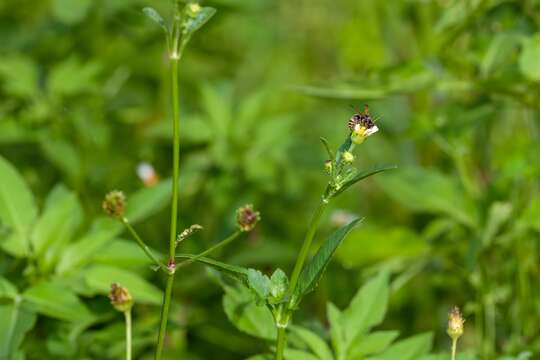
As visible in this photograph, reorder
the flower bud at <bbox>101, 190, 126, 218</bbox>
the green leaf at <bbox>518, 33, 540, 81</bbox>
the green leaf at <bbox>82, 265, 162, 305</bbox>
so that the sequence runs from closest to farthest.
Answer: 1. the flower bud at <bbox>101, 190, 126, 218</bbox>
2. the green leaf at <bbox>82, 265, 162, 305</bbox>
3. the green leaf at <bbox>518, 33, 540, 81</bbox>

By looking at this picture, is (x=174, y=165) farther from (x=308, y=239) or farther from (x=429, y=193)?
(x=429, y=193)

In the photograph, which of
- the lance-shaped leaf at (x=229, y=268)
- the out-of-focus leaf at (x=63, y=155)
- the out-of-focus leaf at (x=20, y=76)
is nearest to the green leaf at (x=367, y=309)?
the lance-shaped leaf at (x=229, y=268)

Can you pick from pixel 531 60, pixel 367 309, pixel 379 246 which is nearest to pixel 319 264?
pixel 367 309

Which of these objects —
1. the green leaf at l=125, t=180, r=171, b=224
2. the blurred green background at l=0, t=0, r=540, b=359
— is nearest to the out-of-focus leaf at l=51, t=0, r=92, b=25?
the blurred green background at l=0, t=0, r=540, b=359

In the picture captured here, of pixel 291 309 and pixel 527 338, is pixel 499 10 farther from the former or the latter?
pixel 291 309

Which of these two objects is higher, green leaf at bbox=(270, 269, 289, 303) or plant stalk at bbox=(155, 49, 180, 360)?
plant stalk at bbox=(155, 49, 180, 360)

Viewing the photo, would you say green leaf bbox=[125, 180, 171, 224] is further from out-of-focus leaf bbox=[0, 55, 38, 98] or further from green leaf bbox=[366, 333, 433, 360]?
out-of-focus leaf bbox=[0, 55, 38, 98]

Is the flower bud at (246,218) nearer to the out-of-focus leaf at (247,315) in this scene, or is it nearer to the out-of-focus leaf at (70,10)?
the out-of-focus leaf at (247,315)

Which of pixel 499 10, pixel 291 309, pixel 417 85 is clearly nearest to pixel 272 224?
pixel 417 85
